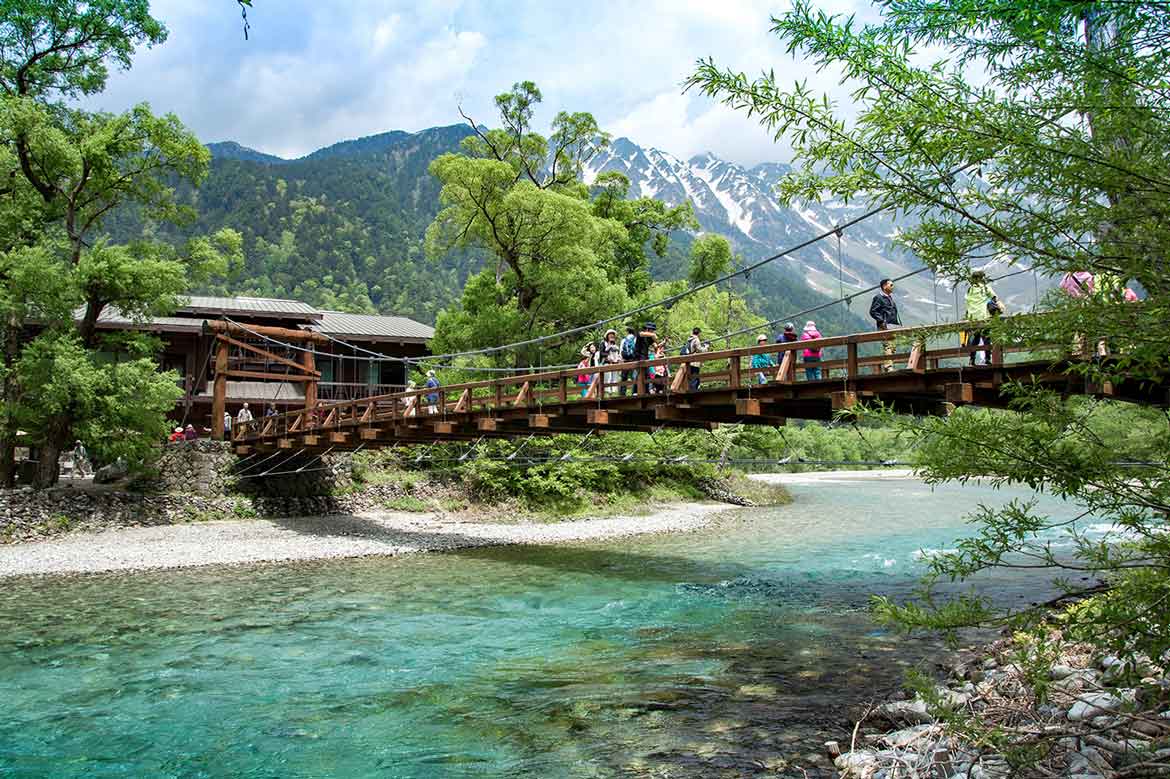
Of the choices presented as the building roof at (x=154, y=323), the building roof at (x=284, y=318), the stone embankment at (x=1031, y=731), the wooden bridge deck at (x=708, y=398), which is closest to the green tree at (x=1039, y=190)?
the stone embankment at (x=1031, y=731)

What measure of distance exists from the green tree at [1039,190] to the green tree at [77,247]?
16.9 meters

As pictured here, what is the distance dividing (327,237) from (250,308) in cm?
5885

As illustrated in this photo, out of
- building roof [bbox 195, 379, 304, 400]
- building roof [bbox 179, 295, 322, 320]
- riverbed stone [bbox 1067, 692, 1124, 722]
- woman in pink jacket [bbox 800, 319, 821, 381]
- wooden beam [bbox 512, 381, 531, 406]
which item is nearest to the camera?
riverbed stone [bbox 1067, 692, 1124, 722]

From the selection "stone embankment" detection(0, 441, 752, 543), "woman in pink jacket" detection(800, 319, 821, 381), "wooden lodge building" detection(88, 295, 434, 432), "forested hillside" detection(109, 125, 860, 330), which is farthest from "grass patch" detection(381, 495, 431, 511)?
"forested hillside" detection(109, 125, 860, 330)

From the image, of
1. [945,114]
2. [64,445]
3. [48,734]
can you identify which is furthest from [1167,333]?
[64,445]

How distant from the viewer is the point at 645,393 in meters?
12.7

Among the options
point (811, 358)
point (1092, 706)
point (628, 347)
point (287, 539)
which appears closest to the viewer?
point (1092, 706)

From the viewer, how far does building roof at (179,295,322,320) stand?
89.1 feet

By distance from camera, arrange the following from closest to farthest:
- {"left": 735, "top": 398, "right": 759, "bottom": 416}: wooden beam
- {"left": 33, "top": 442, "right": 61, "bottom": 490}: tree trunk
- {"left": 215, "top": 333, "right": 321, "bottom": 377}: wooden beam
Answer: {"left": 735, "top": 398, "right": 759, "bottom": 416}: wooden beam, {"left": 33, "top": 442, "right": 61, "bottom": 490}: tree trunk, {"left": 215, "top": 333, "right": 321, "bottom": 377}: wooden beam

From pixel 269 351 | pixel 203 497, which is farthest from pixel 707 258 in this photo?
pixel 203 497

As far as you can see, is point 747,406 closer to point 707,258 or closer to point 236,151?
point 707,258

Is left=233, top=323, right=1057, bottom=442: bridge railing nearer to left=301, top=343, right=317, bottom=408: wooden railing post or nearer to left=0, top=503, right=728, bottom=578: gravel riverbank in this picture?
left=301, top=343, right=317, bottom=408: wooden railing post

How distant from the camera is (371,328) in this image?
3066cm

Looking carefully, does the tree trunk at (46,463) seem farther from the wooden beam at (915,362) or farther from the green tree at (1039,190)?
the green tree at (1039,190)
